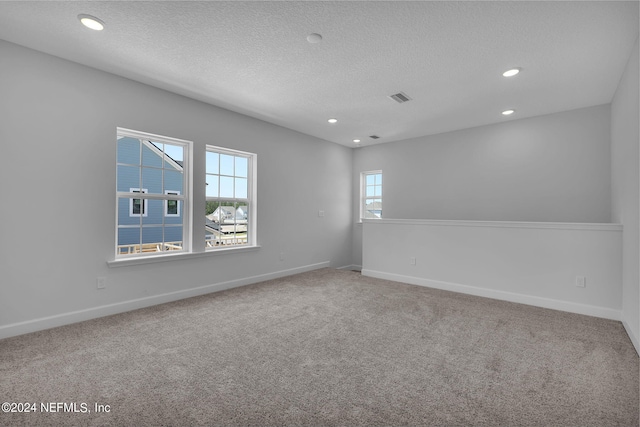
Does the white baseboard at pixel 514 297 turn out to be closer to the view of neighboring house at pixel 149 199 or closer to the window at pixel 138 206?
the view of neighboring house at pixel 149 199

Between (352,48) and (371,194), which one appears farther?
(371,194)

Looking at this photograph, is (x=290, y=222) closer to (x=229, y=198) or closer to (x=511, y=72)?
(x=229, y=198)

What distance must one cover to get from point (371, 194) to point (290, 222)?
2213mm

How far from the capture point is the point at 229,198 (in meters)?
4.39

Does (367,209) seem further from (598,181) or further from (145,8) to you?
(145,8)

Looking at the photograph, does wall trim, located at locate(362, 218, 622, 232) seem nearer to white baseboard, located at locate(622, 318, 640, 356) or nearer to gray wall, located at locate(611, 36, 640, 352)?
gray wall, located at locate(611, 36, 640, 352)

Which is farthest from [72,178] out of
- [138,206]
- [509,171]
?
[509,171]

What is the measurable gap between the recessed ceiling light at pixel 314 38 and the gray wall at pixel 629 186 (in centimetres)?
265

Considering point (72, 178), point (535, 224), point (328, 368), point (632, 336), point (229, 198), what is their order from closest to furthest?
point (328, 368)
point (632, 336)
point (72, 178)
point (535, 224)
point (229, 198)

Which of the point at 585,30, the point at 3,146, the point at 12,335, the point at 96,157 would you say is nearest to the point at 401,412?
the point at 585,30

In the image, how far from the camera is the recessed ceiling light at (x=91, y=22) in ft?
7.23

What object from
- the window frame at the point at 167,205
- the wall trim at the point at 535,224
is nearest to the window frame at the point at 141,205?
the window frame at the point at 167,205

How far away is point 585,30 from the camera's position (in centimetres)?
231

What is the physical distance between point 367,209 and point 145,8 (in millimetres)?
5254
